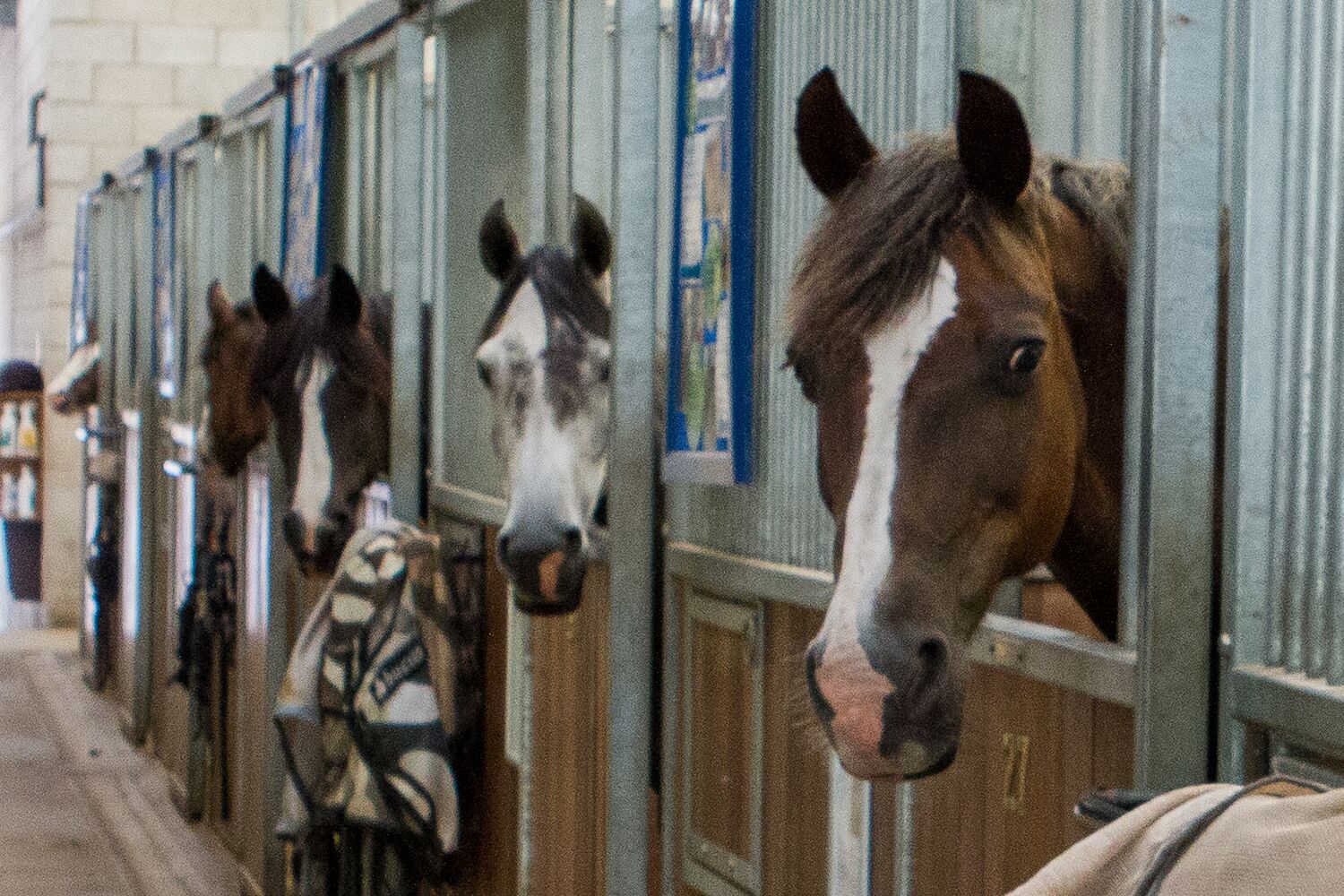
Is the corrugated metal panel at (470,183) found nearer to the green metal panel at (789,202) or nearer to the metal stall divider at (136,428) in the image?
the green metal panel at (789,202)

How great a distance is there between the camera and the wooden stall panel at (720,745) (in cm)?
281

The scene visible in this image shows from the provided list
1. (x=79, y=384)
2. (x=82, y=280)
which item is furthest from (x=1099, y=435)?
(x=82, y=280)

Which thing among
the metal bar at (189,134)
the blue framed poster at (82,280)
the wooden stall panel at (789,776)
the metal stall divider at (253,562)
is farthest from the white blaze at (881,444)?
the blue framed poster at (82,280)

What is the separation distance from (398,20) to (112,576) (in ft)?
18.7

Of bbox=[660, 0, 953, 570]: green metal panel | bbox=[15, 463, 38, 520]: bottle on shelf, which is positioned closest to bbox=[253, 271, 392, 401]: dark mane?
bbox=[660, 0, 953, 570]: green metal panel

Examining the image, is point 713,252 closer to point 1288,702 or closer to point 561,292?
point 561,292

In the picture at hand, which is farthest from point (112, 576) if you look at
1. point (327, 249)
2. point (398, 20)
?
point (398, 20)

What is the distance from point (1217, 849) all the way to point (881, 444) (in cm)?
58

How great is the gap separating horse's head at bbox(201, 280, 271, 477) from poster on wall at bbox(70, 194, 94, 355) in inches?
191

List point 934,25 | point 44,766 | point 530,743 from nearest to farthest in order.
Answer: point 934,25, point 530,743, point 44,766

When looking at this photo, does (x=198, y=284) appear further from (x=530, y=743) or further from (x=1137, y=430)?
(x=1137, y=430)

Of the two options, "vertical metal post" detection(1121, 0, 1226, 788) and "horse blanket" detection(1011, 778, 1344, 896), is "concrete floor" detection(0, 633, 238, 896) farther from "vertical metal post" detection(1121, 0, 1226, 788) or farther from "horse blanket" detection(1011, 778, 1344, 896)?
"horse blanket" detection(1011, 778, 1344, 896)

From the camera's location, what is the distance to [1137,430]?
1.84 metres

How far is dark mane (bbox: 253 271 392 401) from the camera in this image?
460 cm
